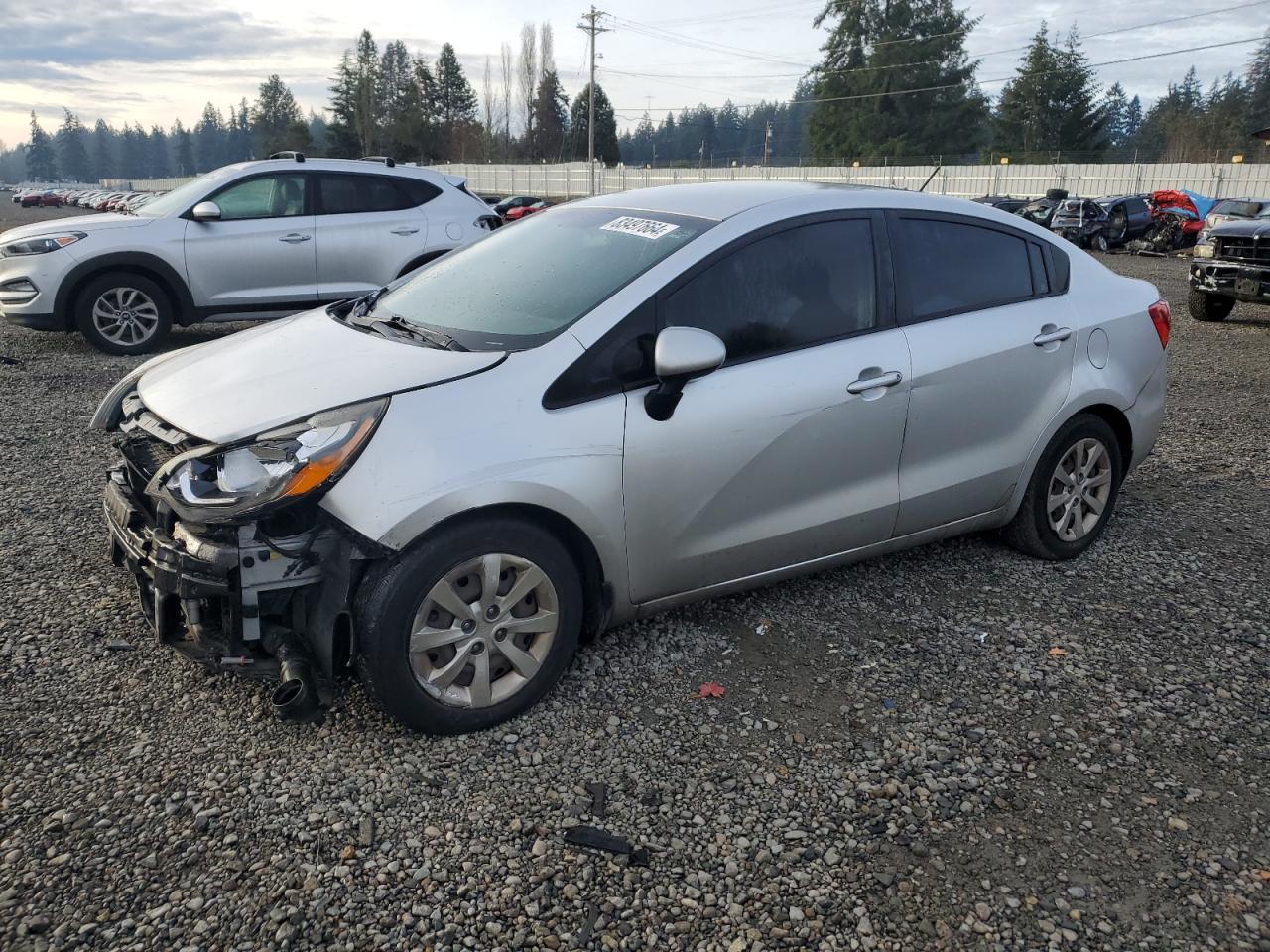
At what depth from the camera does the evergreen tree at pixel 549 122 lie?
9151cm

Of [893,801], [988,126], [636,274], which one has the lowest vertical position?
[893,801]

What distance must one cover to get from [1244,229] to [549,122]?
87.9 m

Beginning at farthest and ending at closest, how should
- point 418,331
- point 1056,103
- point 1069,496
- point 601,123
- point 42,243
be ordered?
point 601,123 → point 1056,103 → point 42,243 → point 1069,496 → point 418,331

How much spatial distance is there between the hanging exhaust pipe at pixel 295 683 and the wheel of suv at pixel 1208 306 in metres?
13.2

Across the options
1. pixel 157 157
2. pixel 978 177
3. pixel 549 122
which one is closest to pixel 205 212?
pixel 978 177

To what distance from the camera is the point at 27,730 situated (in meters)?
3.11

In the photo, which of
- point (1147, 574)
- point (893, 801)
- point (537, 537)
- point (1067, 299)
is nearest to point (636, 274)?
point (537, 537)

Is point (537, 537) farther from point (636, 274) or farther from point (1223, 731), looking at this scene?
point (1223, 731)

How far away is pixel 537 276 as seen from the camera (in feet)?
12.3

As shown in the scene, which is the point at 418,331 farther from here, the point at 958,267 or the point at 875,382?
the point at 958,267

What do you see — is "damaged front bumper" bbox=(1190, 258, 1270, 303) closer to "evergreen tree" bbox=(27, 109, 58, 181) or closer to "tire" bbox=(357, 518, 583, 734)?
"tire" bbox=(357, 518, 583, 734)

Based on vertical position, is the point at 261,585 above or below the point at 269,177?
below

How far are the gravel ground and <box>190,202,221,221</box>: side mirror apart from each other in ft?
18.1

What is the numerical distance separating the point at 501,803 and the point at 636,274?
1807mm
